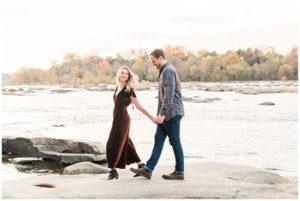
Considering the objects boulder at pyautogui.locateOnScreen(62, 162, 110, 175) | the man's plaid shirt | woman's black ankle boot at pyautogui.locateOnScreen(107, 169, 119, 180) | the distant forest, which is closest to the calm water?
boulder at pyautogui.locateOnScreen(62, 162, 110, 175)

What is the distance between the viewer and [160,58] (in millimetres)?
6152

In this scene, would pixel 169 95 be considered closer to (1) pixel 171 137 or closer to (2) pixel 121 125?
(1) pixel 171 137

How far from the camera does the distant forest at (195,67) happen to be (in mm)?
49688

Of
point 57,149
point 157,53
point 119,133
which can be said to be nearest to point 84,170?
point 119,133

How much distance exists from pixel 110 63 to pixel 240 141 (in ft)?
123

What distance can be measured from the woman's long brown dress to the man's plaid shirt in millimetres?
507

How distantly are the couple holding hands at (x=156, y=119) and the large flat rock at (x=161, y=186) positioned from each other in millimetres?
191

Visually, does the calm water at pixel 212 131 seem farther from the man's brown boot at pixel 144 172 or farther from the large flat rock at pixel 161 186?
the man's brown boot at pixel 144 172

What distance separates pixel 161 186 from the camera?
598 cm

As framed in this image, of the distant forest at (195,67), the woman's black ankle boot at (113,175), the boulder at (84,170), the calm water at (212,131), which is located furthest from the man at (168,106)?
the distant forest at (195,67)

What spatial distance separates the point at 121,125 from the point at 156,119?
63cm

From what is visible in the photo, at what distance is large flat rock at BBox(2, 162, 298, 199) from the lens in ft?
18.8

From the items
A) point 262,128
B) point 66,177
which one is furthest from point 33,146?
point 262,128

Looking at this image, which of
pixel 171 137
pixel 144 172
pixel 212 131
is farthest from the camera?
pixel 212 131
